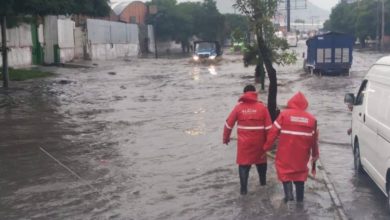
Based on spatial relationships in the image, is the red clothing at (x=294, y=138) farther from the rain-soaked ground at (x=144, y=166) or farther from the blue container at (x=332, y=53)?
the blue container at (x=332, y=53)

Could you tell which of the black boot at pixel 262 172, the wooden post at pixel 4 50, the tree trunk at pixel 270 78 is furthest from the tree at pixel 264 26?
the wooden post at pixel 4 50

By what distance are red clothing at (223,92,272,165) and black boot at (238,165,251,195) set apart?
15 centimetres

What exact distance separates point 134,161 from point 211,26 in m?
82.7

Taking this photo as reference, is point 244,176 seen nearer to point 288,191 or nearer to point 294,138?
point 288,191

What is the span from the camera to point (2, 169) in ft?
34.2

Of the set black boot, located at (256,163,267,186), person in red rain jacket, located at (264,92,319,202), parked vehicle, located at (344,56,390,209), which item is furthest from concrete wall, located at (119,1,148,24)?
person in red rain jacket, located at (264,92,319,202)

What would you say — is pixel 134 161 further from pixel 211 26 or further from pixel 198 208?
pixel 211 26

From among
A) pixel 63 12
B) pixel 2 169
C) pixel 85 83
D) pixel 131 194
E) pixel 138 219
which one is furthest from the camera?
pixel 85 83

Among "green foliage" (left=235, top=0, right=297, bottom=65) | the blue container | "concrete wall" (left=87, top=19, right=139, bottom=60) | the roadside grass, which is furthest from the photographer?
"concrete wall" (left=87, top=19, right=139, bottom=60)

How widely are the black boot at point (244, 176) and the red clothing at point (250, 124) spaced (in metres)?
0.15

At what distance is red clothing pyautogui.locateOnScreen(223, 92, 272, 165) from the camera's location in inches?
306

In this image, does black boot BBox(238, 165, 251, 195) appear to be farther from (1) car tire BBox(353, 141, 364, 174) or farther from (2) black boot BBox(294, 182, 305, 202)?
(1) car tire BBox(353, 141, 364, 174)

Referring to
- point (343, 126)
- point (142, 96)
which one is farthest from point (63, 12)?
point (343, 126)

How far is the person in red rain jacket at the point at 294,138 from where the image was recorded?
7.18 m
